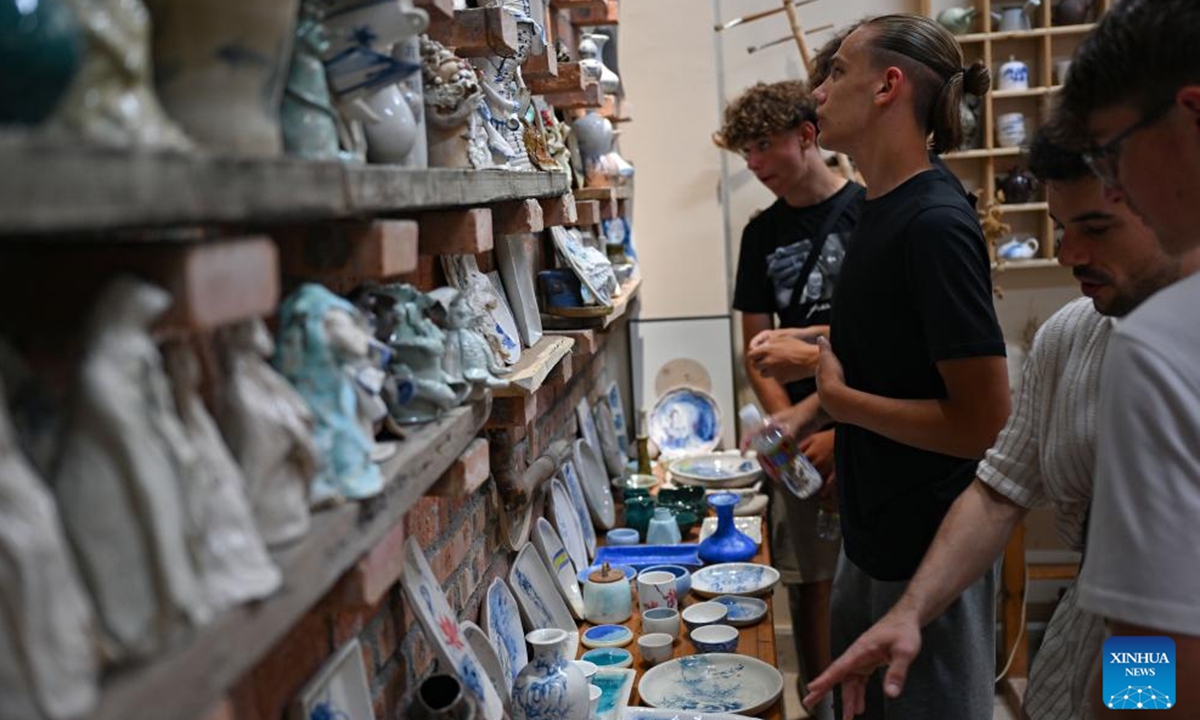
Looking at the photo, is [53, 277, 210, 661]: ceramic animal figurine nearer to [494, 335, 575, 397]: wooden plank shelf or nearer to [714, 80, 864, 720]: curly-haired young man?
[494, 335, 575, 397]: wooden plank shelf

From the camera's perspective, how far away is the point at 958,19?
12.6 feet

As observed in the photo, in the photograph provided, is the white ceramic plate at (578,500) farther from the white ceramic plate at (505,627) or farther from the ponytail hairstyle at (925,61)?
the ponytail hairstyle at (925,61)

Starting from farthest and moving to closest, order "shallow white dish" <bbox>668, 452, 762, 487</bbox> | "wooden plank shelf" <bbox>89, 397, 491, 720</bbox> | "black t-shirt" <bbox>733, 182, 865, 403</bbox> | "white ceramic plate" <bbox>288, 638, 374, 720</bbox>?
"shallow white dish" <bbox>668, 452, 762, 487</bbox> < "black t-shirt" <bbox>733, 182, 865, 403</bbox> < "white ceramic plate" <bbox>288, 638, 374, 720</bbox> < "wooden plank shelf" <bbox>89, 397, 491, 720</bbox>

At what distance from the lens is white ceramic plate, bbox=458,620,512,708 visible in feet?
5.41

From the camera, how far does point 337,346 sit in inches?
34.0

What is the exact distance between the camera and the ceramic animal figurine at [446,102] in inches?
51.3

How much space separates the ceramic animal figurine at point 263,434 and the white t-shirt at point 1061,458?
3.74ft

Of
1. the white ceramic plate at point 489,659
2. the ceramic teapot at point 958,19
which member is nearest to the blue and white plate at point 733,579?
the white ceramic plate at point 489,659

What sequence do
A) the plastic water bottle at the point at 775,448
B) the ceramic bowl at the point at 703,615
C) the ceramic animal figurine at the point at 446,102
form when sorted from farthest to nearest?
the plastic water bottle at the point at 775,448 < the ceramic bowl at the point at 703,615 < the ceramic animal figurine at the point at 446,102

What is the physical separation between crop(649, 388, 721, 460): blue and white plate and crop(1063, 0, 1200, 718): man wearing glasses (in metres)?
2.77

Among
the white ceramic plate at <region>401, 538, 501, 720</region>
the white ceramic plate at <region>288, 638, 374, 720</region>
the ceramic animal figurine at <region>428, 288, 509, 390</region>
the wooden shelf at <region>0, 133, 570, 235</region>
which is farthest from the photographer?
the white ceramic plate at <region>401, 538, 501, 720</region>

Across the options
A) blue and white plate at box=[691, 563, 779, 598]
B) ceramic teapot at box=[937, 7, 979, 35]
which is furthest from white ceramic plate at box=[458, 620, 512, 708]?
ceramic teapot at box=[937, 7, 979, 35]

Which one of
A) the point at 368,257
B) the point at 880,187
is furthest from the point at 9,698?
the point at 880,187

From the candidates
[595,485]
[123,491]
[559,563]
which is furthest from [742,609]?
[123,491]
